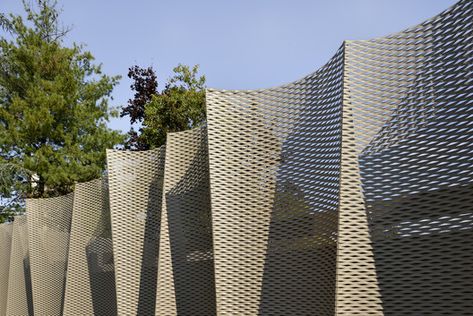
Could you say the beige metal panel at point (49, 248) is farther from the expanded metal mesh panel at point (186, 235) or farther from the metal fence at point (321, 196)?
the expanded metal mesh panel at point (186, 235)

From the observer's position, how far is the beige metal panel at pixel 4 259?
11.8 m

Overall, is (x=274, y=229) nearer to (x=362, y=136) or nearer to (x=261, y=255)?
(x=261, y=255)

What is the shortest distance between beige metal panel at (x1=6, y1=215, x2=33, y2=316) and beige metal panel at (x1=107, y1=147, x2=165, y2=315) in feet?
14.3

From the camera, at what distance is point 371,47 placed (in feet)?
14.2

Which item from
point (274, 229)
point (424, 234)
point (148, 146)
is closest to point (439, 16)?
point (424, 234)

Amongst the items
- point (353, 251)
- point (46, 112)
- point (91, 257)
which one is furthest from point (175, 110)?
point (353, 251)

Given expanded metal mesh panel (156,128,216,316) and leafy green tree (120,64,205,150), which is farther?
leafy green tree (120,64,205,150)

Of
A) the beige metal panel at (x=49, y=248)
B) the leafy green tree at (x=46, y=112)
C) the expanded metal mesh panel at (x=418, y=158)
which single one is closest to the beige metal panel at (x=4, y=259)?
the beige metal panel at (x=49, y=248)

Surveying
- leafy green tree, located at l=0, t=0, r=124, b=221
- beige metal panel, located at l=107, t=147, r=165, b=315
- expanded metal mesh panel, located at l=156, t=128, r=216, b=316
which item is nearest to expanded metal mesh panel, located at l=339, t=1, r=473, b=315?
expanded metal mesh panel, located at l=156, t=128, r=216, b=316

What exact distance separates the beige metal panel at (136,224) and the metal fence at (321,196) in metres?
0.02

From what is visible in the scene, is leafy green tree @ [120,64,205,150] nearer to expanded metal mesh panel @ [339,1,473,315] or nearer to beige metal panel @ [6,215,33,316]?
beige metal panel @ [6,215,33,316]

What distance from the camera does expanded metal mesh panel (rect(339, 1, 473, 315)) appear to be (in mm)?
3682

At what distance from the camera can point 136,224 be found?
281 inches

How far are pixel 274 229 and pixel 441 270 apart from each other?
1.75 m
